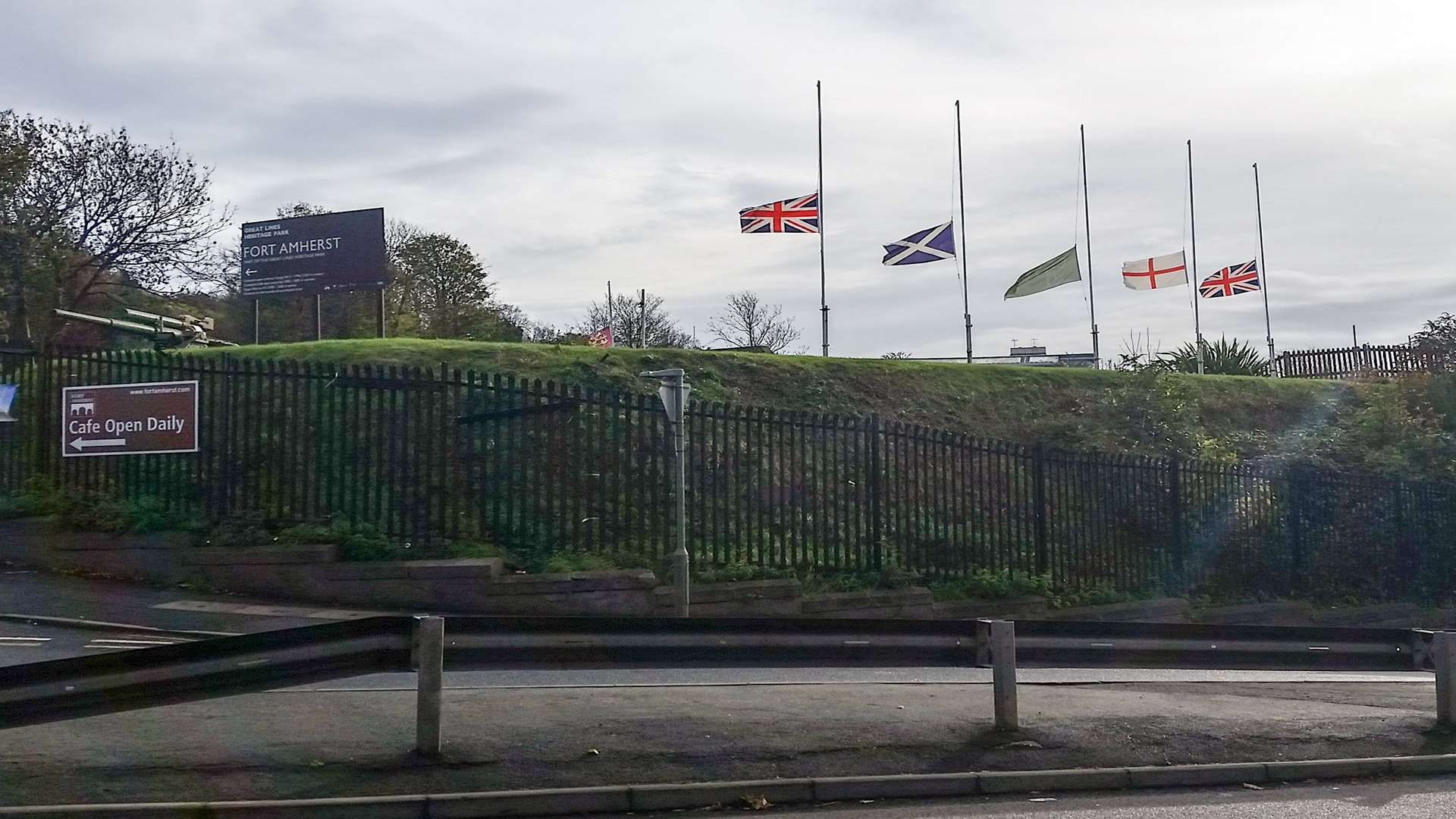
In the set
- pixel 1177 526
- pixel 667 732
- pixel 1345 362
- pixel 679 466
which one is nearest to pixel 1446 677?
pixel 667 732

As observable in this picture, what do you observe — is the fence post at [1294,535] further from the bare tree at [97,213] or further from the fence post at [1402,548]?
the bare tree at [97,213]

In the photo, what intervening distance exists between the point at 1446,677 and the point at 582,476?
9.20 metres

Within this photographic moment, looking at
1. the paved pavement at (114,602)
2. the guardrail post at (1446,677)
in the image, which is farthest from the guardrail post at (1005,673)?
the paved pavement at (114,602)

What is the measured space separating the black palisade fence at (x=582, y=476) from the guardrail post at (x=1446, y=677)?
7.43 metres

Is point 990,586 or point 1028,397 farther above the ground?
point 1028,397

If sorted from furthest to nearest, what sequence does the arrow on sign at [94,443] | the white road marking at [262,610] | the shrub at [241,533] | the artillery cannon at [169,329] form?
the artillery cannon at [169,329] < the arrow on sign at [94,443] < the shrub at [241,533] < the white road marking at [262,610]

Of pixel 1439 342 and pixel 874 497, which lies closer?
pixel 874 497

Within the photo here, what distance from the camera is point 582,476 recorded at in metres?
15.4

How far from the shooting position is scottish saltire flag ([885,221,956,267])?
29828 millimetres

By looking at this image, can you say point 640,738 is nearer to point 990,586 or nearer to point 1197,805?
point 1197,805

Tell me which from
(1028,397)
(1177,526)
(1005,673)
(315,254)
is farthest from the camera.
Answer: (315,254)

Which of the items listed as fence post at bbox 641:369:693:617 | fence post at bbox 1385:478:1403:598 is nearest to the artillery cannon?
fence post at bbox 641:369:693:617

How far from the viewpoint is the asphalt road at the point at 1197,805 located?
6738mm

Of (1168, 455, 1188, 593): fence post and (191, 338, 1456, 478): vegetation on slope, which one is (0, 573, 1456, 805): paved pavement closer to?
(1168, 455, 1188, 593): fence post
